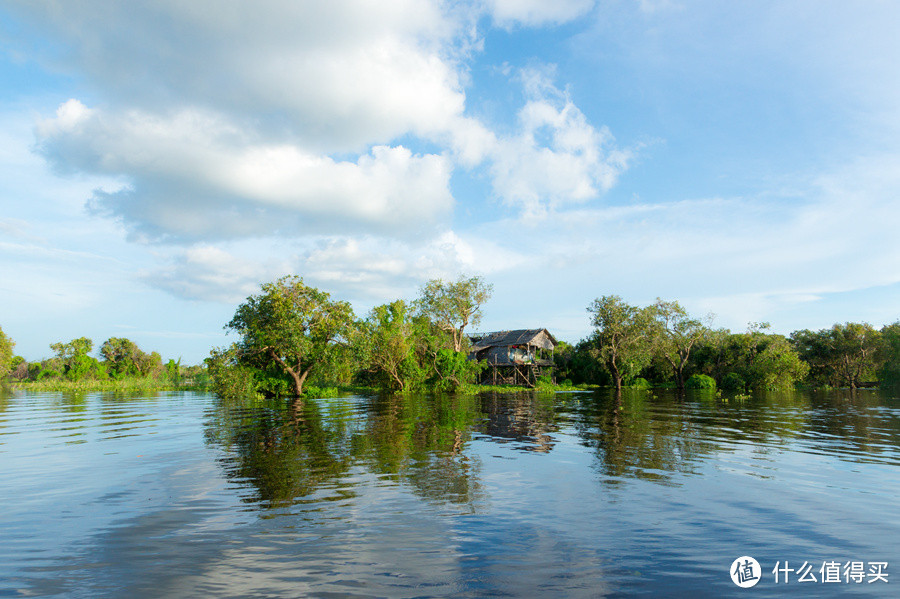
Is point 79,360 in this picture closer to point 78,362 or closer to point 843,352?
point 78,362

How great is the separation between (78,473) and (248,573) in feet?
31.2

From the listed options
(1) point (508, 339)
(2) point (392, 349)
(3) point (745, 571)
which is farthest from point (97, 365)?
(3) point (745, 571)

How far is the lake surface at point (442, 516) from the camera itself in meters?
5.84

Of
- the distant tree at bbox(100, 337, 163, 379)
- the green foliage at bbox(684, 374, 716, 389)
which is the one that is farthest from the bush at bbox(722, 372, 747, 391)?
the distant tree at bbox(100, 337, 163, 379)

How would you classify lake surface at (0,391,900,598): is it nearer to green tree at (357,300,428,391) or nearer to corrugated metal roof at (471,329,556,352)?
green tree at (357,300,428,391)

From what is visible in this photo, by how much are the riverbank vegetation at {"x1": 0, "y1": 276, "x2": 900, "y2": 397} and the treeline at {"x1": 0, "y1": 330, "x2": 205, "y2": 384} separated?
0.17m

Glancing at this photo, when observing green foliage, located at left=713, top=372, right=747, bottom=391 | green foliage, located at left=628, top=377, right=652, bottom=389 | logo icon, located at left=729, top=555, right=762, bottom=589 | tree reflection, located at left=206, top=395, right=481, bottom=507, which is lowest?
green foliage, located at left=628, top=377, right=652, bottom=389

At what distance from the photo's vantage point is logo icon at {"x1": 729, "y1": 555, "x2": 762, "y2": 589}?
19.3 feet

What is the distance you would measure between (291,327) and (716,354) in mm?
64270

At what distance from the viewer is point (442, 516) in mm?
8266

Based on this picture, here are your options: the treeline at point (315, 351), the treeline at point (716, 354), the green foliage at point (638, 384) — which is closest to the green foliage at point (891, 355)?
the treeline at point (716, 354)

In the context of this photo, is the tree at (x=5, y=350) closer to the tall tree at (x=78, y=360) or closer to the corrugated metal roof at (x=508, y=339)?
the tall tree at (x=78, y=360)

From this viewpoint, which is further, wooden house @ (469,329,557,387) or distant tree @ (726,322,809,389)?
wooden house @ (469,329,557,387)

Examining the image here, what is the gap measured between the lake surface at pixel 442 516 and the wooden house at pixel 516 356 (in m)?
48.8
